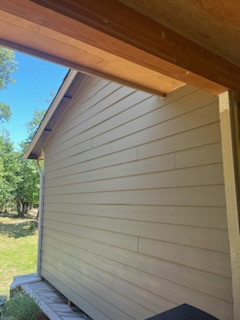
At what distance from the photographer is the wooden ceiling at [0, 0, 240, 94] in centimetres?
115

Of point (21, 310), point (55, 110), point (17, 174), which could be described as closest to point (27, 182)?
point (17, 174)

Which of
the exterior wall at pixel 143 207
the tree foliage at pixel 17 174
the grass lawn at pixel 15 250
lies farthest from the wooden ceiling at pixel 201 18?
the tree foliage at pixel 17 174

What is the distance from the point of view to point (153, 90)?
2594 mm

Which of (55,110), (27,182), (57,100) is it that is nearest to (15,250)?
(27,182)

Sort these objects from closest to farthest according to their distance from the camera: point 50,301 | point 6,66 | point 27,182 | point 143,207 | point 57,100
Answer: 1. point 143,207
2. point 50,301
3. point 57,100
4. point 6,66
5. point 27,182

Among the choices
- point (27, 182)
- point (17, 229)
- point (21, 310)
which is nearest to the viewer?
point (21, 310)

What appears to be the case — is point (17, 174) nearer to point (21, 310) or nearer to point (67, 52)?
point (21, 310)

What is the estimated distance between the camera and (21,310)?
3.88m

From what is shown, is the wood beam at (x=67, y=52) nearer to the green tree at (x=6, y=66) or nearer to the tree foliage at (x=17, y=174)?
the green tree at (x=6, y=66)

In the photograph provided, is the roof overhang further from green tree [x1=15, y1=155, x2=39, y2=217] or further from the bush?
green tree [x1=15, y1=155, x2=39, y2=217]

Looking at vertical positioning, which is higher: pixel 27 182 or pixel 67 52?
pixel 27 182

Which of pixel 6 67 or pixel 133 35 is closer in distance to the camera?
pixel 133 35

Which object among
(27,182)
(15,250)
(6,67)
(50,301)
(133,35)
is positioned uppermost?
(6,67)

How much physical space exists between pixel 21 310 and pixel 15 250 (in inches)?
342
